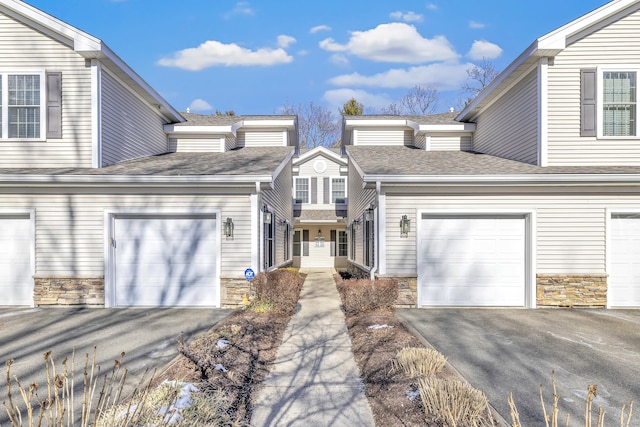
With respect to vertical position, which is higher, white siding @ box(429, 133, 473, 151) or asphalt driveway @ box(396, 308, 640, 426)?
white siding @ box(429, 133, 473, 151)

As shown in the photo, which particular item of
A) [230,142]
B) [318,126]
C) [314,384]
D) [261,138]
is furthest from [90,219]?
[318,126]

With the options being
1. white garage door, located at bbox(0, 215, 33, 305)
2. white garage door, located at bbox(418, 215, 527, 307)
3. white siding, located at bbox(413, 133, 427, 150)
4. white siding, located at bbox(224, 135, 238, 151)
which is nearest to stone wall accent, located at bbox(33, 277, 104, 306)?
white garage door, located at bbox(0, 215, 33, 305)

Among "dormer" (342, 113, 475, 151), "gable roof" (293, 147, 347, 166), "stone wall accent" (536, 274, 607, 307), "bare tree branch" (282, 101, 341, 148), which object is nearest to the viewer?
"stone wall accent" (536, 274, 607, 307)

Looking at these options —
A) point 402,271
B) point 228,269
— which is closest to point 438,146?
point 402,271

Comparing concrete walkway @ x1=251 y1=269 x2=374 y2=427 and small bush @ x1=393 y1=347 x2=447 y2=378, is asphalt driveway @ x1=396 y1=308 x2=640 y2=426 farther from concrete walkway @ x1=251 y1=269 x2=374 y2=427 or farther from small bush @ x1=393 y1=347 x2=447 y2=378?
concrete walkway @ x1=251 y1=269 x2=374 y2=427

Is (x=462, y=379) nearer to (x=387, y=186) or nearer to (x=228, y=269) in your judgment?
(x=387, y=186)

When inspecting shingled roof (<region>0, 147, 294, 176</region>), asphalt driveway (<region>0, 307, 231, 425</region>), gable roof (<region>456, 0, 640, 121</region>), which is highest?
gable roof (<region>456, 0, 640, 121</region>)

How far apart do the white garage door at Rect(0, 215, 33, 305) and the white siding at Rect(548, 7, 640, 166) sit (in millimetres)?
12399

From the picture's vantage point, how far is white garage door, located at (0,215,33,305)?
912 centimetres

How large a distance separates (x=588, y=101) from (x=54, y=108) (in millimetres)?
12747

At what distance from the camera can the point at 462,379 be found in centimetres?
453

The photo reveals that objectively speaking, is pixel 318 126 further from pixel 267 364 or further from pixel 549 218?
pixel 267 364

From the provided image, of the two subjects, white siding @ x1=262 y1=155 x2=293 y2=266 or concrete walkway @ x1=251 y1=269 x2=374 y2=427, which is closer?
concrete walkway @ x1=251 y1=269 x2=374 y2=427

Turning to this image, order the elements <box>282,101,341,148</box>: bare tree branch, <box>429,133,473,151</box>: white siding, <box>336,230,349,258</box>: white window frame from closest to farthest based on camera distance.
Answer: <box>429,133,473,151</box>: white siding, <box>336,230,349,258</box>: white window frame, <box>282,101,341,148</box>: bare tree branch
